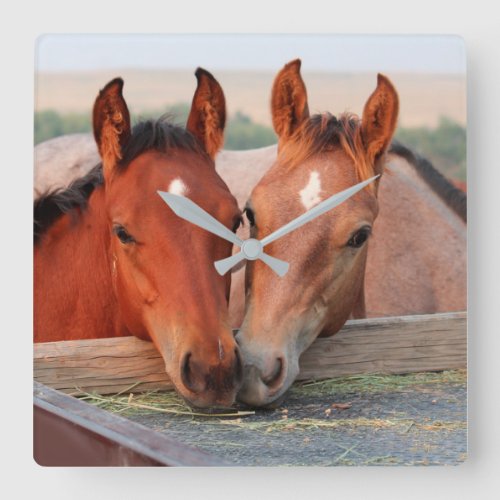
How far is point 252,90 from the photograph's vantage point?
8.94 ft

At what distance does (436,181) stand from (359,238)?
0.44 metres

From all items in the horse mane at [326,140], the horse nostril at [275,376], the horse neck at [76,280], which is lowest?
the horse nostril at [275,376]

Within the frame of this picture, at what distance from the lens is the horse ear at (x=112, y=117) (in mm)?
2643

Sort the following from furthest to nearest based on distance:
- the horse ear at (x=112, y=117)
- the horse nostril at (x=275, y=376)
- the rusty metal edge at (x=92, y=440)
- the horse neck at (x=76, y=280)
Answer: the horse neck at (x=76, y=280) → the horse ear at (x=112, y=117) → the horse nostril at (x=275, y=376) → the rusty metal edge at (x=92, y=440)

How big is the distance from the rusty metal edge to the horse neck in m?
0.24

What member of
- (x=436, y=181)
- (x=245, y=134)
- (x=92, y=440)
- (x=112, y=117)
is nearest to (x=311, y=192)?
(x=245, y=134)

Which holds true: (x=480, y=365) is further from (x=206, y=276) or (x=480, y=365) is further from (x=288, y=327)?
(x=206, y=276)

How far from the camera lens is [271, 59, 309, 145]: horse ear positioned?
2.71m

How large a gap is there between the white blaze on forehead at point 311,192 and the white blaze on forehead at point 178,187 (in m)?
0.38

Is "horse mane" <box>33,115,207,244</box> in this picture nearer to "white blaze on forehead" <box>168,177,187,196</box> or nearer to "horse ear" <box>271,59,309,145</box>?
"white blaze on forehead" <box>168,177,187,196</box>

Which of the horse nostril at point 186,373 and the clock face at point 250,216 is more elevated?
the clock face at point 250,216

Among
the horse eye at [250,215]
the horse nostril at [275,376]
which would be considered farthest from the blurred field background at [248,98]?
the horse nostril at [275,376]

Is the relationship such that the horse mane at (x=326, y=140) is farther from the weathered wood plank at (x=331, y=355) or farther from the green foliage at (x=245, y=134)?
the weathered wood plank at (x=331, y=355)

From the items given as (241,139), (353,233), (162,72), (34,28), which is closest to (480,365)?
(353,233)
